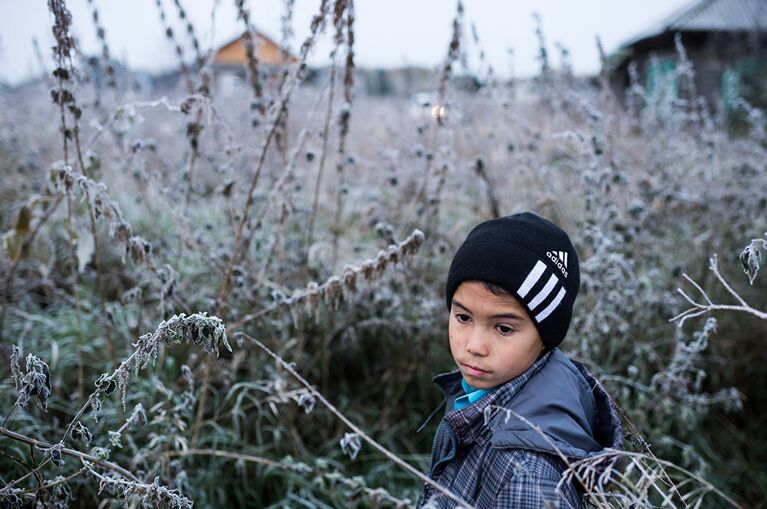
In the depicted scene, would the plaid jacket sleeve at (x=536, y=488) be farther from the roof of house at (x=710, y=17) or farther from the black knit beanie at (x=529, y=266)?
the roof of house at (x=710, y=17)

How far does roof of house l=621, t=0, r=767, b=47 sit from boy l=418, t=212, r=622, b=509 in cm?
1501

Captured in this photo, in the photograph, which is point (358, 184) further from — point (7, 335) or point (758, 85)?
point (758, 85)

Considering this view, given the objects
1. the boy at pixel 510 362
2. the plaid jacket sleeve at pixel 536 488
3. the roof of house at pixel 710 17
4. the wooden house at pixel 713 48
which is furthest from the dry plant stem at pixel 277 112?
the roof of house at pixel 710 17

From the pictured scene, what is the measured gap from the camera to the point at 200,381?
275 cm

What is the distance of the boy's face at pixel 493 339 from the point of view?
1.57 meters

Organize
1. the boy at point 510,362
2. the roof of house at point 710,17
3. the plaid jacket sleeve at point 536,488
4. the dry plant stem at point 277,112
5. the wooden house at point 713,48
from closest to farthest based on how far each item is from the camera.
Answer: the plaid jacket sleeve at point 536,488 → the boy at point 510,362 → the dry plant stem at point 277,112 → the wooden house at point 713,48 → the roof of house at point 710,17

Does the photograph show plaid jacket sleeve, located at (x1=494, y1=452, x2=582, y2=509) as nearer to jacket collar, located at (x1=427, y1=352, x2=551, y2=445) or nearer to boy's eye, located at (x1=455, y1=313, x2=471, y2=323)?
jacket collar, located at (x1=427, y1=352, x2=551, y2=445)

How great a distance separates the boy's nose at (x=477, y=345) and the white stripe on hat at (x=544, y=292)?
15 centimetres

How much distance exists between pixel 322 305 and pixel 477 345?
1.76 metres

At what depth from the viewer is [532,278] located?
1.55 m

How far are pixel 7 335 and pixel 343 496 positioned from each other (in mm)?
2107

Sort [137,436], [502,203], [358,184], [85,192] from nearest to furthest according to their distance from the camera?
[85,192] → [137,436] → [502,203] → [358,184]

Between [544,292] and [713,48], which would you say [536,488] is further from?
[713,48]

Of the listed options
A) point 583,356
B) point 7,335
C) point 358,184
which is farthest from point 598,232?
point 358,184
